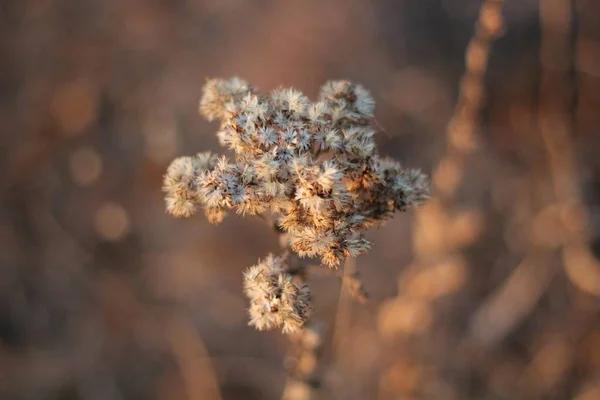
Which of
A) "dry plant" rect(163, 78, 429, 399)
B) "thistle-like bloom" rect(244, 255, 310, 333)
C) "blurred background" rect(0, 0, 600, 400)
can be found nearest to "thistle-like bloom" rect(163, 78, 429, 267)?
"dry plant" rect(163, 78, 429, 399)

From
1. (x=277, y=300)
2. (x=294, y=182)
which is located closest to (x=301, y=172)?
(x=294, y=182)

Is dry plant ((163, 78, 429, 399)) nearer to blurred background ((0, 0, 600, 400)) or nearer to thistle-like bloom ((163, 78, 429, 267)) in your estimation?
thistle-like bloom ((163, 78, 429, 267))

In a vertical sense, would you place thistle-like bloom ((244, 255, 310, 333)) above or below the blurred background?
below

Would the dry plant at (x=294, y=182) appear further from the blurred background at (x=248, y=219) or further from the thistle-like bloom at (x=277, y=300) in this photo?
the blurred background at (x=248, y=219)

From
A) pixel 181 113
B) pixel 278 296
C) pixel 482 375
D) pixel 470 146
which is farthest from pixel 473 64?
pixel 181 113

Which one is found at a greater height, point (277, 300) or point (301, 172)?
point (301, 172)

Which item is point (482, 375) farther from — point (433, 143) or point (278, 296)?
point (278, 296)

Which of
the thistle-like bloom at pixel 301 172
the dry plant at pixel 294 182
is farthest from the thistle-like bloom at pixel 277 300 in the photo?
the thistle-like bloom at pixel 301 172

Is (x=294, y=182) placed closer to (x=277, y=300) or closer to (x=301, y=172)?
(x=301, y=172)

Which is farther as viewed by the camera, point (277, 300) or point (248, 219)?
point (248, 219)
